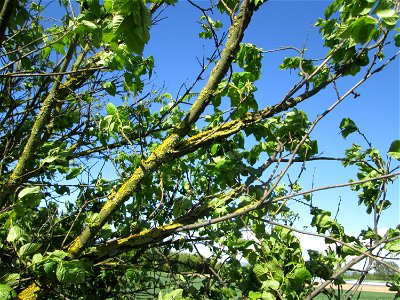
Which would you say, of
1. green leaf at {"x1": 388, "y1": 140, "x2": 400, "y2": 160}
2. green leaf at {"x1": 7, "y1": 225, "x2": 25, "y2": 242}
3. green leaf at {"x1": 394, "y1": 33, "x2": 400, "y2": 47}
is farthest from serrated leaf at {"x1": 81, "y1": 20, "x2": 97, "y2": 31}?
green leaf at {"x1": 388, "y1": 140, "x2": 400, "y2": 160}

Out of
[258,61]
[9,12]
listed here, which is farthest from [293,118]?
[9,12]

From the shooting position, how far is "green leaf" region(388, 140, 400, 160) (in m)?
2.12

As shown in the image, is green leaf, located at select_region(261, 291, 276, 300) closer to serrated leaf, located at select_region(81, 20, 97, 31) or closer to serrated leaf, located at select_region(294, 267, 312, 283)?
serrated leaf, located at select_region(294, 267, 312, 283)

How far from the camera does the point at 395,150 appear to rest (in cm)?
217

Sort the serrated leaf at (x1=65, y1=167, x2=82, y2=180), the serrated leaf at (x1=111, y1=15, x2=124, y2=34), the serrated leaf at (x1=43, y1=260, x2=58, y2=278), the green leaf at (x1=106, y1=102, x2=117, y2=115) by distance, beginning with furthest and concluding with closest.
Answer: the serrated leaf at (x1=65, y1=167, x2=82, y2=180), the green leaf at (x1=106, y1=102, x2=117, y2=115), the serrated leaf at (x1=43, y1=260, x2=58, y2=278), the serrated leaf at (x1=111, y1=15, x2=124, y2=34)

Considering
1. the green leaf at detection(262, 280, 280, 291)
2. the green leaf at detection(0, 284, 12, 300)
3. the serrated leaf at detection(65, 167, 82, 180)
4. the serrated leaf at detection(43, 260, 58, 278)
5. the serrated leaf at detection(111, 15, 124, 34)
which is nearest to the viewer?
the serrated leaf at detection(111, 15, 124, 34)

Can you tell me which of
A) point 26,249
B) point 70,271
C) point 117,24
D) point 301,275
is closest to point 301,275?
point 301,275

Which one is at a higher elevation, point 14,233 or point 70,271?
point 14,233

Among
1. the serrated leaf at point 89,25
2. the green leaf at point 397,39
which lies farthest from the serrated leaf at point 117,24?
the green leaf at point 397,39

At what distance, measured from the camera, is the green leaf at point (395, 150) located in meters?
2.12

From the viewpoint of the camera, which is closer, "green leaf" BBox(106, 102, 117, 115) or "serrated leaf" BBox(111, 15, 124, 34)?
"serrated leaf" BBox(111, 15, 124, 34)

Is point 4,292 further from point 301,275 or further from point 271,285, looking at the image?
point 301,275

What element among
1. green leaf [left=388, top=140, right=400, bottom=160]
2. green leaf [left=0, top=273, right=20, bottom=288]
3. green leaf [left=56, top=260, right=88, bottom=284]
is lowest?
green leaf [left=0, top=273, right=20, bottom=288]

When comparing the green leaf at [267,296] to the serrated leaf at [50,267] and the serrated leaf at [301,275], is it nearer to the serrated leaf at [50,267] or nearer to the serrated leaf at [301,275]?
the serrated leaf at [301,275]
